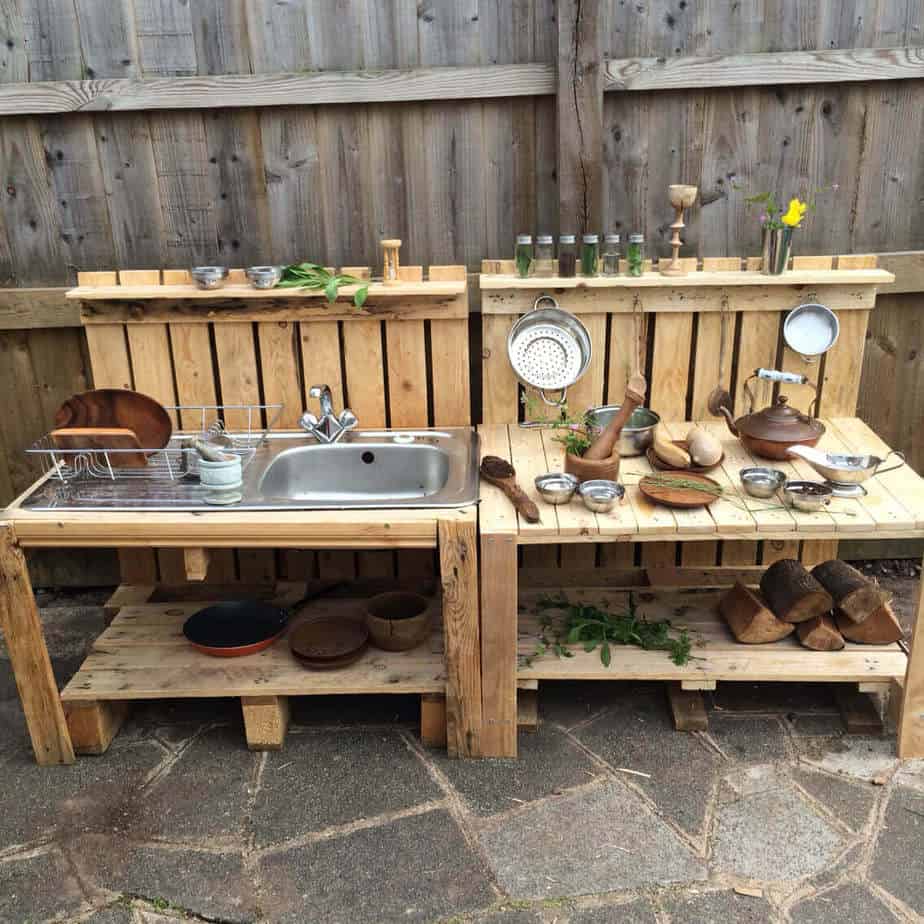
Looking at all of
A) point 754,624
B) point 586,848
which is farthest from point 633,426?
point 586,848

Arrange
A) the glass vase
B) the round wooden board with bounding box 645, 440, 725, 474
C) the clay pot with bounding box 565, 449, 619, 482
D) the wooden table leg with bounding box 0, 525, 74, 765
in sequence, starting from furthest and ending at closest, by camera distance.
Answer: the glass vase
the round wooden board with bounding box 645, 440, 725, 474
the clay pot with bounding box 565, 449, 619, 482
the wooden table leg with bounding box 0, 525, 74, 765

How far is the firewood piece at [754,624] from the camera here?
3469mm

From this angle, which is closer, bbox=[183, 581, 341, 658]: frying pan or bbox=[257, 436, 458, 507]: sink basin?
bbox=[183, 581, 341, 658]: frying pan

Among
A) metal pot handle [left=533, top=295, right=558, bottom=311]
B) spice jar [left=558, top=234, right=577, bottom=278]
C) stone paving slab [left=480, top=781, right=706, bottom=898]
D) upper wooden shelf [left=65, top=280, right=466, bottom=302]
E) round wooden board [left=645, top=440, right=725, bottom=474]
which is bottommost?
stone paving slab [left=480, top=781, right=706, bottom=898]

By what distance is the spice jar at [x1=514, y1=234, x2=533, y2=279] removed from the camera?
12.1 feet

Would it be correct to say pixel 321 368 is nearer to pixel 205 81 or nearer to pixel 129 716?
pixel 205 81

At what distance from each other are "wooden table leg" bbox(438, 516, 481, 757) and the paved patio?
120mm

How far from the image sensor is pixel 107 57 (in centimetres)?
377

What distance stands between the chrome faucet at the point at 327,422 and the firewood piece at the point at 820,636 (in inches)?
77.6

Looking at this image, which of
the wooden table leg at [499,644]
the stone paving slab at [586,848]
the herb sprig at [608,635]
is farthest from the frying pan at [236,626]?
the stone paving slab at [586,848]

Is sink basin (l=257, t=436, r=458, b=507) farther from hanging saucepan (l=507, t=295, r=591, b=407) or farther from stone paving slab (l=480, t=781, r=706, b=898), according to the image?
stone paving slab (l=480, t=781, r=706, b=898)

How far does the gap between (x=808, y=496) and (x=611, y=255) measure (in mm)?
1286

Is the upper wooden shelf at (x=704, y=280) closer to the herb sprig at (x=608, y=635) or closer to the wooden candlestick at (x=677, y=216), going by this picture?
the wooden candlestick at (x=677, y=216)

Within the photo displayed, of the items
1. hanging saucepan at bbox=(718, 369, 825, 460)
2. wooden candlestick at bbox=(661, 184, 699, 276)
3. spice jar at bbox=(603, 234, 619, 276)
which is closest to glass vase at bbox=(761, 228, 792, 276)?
wooden candlestick at bbox=(661, 184, 699, 276)
